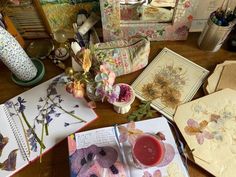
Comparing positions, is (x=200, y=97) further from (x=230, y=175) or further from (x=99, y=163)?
(x=99, y=163)

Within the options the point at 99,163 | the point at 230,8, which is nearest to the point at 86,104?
the point at 99,163

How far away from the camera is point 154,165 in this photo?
0.53 m

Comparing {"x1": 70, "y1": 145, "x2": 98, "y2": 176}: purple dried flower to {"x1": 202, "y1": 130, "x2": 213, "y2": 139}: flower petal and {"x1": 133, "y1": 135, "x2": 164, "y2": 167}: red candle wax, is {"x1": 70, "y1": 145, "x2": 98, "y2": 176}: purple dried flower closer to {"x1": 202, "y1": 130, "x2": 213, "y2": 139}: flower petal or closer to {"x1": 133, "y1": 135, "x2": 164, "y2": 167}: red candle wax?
{"x1": 133, "y1": 135, "x2": 164, "y2": 167}: red candle wax

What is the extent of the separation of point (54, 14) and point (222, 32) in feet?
1.60

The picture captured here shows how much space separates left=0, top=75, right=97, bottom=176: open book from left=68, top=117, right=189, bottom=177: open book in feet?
0.17

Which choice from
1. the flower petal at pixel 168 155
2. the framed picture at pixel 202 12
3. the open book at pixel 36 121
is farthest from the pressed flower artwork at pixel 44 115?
the framed picture at pixel 202 12

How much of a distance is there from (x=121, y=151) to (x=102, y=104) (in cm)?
15

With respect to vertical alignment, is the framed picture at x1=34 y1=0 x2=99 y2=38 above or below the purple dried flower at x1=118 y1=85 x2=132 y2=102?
above

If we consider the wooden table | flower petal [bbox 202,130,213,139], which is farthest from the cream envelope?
flower petal [bbox 202,130,213,139]

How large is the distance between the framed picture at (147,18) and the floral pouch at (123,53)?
6cm

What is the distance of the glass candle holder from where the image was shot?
53cm

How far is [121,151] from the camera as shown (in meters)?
0.58

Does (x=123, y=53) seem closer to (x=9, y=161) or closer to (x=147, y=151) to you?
(x=147, y=151)

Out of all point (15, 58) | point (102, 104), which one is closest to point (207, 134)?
point (102, 104)
